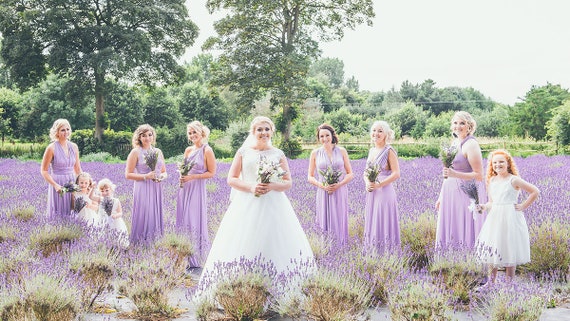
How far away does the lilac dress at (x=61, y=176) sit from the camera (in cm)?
729

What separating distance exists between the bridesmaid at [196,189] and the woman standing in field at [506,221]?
341cm

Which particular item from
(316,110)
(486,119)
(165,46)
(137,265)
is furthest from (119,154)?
(486,119)

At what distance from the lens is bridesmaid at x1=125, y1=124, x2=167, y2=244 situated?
24.1 ft

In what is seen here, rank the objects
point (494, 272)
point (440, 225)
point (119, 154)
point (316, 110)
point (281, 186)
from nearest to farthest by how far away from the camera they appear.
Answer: point (281, 186) < point (494, 272) < point (440, 225) < point (119, 154) < point (316, 110)

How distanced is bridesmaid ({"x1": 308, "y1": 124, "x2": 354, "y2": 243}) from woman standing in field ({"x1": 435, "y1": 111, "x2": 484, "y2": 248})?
3.95 ft

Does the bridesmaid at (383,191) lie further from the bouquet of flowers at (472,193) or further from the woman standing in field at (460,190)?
the bouquet of flowers at (472,193)

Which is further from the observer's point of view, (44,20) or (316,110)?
(316,110)

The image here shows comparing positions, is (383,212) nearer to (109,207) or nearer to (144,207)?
(144,207)

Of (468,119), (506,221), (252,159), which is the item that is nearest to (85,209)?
(252,159)

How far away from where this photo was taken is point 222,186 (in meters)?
12.4

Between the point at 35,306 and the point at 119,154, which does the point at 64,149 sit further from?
the point at 119,154

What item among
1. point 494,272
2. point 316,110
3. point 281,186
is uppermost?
point 316,110

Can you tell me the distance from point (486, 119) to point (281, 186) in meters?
51.9

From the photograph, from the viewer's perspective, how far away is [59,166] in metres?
7.34
